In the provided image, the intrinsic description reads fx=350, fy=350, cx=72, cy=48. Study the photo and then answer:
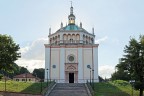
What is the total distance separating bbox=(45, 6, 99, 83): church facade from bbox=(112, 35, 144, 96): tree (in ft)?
72.0

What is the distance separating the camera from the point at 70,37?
74.1m

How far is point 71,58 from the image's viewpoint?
72.5m

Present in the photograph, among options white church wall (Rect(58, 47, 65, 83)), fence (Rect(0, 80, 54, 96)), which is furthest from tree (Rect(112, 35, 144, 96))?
white church wall (Rect(58, 47, 65, 83))

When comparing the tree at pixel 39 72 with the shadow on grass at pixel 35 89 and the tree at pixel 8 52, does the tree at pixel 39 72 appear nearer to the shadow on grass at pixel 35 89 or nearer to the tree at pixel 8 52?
the shadow on grass at pixel 35 89

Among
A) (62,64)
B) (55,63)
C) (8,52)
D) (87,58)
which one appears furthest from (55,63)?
(8,52)

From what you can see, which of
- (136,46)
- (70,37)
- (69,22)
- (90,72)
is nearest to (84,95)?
(136,46)

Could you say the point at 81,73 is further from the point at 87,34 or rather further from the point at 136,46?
the point at 136,46

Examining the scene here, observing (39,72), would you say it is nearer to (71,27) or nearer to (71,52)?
(71,27)

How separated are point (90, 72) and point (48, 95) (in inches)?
895

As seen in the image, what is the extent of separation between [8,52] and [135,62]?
17125mm

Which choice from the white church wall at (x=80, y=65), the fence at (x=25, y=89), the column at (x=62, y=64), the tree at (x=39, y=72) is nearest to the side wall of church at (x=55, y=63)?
the column at (x=62, y=64)

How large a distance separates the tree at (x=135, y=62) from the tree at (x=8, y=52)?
1445cm

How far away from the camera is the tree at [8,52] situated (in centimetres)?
4628

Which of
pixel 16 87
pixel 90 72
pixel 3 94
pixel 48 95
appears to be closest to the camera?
pixel 3 94
